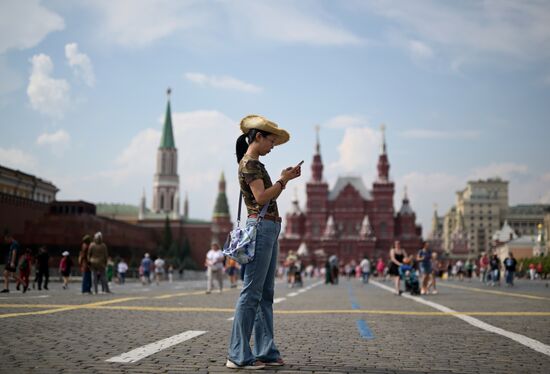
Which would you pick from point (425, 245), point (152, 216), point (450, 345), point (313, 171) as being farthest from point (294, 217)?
point (450, 345)

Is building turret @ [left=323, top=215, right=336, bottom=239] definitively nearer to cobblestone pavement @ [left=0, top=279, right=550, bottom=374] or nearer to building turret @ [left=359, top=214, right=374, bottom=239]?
building turret @ [left=359, top=214, right=374, bottom=239]

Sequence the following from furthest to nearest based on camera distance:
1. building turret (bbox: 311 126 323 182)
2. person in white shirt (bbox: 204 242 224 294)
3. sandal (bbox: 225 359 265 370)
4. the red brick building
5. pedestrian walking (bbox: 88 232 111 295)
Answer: building turret (bbox: 311 126 323 182) → the red brick building → person in white shirt (bbox: 204 242 224 294) → pedestrian walking (bbox: 88 232 111 295) → sandal (bbox: 225 359 265 370)

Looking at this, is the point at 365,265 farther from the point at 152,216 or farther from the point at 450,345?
the point at 152,216

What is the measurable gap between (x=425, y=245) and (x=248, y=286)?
16.3m

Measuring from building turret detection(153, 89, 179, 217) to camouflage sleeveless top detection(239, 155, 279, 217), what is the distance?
157491 millimetres

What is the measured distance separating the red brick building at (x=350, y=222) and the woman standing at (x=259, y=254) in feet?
376

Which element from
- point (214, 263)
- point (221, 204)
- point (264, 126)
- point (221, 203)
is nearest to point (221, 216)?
point (221, 204)

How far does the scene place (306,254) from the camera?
11669 centimetres

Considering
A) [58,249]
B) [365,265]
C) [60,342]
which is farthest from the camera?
[58,249]

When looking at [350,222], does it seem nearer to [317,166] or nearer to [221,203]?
[317,166]

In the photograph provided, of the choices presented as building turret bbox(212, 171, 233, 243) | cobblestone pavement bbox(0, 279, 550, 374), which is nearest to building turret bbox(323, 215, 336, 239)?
building turret bbox(212, 171, 233, 243)

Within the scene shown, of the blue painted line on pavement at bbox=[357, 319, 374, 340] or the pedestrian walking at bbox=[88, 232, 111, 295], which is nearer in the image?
the blue painted line on pavement at bbox=[357, 319, 374, 340]

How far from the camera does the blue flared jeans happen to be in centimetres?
520

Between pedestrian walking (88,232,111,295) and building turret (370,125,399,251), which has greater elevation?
building turret (370,125,399,251)
